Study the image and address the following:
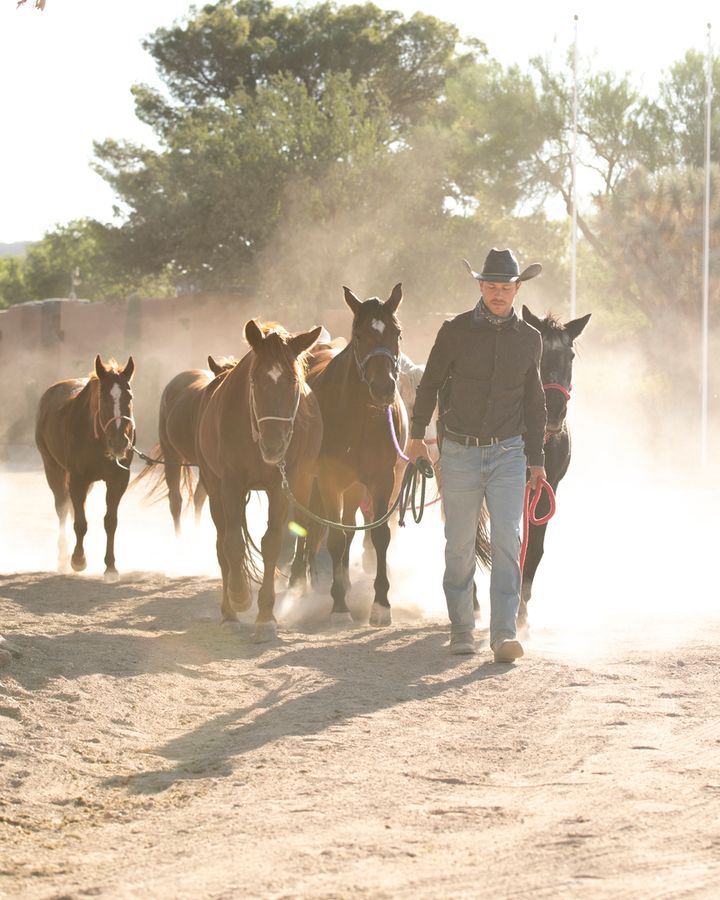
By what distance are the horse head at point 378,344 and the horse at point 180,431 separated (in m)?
1.64

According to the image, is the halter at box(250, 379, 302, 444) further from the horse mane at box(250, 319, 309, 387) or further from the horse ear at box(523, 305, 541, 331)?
the horse ear at box(523, 305, 541, 331)

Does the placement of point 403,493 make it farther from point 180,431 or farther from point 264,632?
point 180,431

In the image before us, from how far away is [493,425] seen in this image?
726 cm

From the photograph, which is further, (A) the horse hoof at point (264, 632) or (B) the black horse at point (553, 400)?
(B) the black horse at point (553, 400)

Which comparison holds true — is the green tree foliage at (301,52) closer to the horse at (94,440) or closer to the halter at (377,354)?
the horse at (94,440)

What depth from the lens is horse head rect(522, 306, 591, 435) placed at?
321 inches

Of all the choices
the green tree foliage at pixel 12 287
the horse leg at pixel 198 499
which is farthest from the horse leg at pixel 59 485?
the green tree foliage at pixel 12 287

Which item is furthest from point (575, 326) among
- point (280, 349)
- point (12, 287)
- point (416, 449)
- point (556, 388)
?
point (12, 287)

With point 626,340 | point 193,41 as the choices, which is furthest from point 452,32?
point 626,340

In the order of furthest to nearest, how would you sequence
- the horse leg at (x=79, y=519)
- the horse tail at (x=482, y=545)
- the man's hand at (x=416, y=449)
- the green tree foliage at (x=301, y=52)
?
the green tree foliage at (x=301, y=52)
the horse leg at (x=79, y=519)
the horse tail at (x=482, y=545)
the man's hand at (x=416, y=449)

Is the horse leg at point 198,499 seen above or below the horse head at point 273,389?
below

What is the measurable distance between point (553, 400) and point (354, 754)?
3.44 m

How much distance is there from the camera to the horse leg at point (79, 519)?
11.1m

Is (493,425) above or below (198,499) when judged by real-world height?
above
